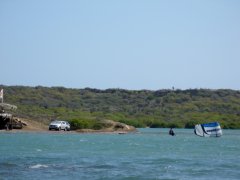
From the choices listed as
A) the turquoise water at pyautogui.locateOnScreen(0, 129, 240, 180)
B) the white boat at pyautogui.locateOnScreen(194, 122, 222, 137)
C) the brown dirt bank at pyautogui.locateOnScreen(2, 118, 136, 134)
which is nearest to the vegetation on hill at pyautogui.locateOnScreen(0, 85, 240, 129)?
the brown dirt bank at pyautogui.locateOnScreen(2, 118, 136, 134)

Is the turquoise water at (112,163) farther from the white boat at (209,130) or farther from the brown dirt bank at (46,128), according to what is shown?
the white boat at (209,130)

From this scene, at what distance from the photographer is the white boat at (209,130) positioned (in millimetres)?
87912

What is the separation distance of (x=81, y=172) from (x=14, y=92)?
13673cm

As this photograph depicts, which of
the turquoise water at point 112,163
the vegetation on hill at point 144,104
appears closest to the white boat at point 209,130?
the turquoise water at point 112,163

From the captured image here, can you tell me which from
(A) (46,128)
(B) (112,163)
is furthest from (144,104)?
(B) (112,163)

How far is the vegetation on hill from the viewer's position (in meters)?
136

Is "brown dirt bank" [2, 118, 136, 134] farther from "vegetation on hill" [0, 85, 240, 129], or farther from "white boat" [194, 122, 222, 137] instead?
"vegetation on hill" [0, 85, 240, 129]

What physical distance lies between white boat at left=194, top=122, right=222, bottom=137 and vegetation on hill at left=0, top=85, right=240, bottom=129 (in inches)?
1405

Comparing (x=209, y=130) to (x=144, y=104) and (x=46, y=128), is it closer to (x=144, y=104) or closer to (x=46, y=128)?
(x=46, y=128)

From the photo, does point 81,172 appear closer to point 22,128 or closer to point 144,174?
point 144,174

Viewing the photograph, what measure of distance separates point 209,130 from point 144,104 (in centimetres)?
9067

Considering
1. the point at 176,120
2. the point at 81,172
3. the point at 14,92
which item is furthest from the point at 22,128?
the point at 14,92

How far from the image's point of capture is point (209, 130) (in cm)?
8875

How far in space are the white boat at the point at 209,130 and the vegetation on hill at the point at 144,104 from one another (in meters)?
35.7
